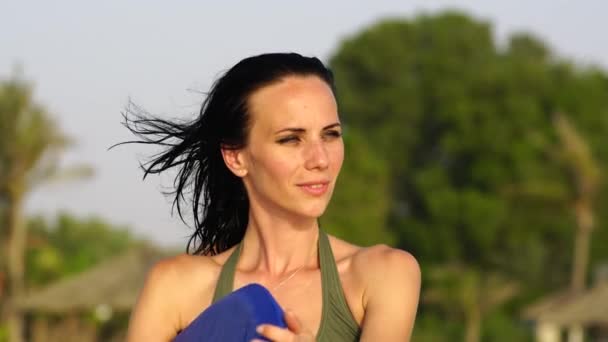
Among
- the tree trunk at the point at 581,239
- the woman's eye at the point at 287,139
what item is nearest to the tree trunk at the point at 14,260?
the tree trunk at the point at 581,239

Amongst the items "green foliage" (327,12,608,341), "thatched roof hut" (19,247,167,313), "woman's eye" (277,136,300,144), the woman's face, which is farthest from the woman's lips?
"green foliage" (327,12,608,341)

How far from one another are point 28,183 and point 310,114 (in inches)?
1658

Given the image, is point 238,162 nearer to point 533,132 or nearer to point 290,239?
point 290,239

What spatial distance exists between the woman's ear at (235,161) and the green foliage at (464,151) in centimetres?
5536

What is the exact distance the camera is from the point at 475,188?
64.2m

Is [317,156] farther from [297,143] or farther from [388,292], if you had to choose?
[388,292]

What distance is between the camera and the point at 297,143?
12.3 ft

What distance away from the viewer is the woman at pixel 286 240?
3.70 metres

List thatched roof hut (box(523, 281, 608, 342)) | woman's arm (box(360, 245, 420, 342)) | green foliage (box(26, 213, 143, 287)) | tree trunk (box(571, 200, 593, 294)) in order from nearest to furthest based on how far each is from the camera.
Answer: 1. woman's arm (box(360, 245, 420, 342))
2. thatched roof hut (box(523, 281, 608, 342))
3. tree trunk (box(571, 200, 593, 294))
4. green foliage (box(26, 213, 143, 287))

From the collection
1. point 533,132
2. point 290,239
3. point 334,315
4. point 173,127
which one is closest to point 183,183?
point 173,127

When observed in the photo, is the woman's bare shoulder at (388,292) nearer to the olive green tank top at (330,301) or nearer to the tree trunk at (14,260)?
the olive green tank top at (330,301)

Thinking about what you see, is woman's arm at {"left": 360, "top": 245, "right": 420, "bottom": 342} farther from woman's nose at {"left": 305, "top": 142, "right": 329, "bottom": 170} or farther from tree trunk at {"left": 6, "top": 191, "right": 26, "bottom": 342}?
tree trunk at {"left": 6, "top": 191, "right": 26, "bottom": 342}

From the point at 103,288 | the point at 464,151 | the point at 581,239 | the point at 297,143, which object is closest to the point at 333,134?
the point at 297,143

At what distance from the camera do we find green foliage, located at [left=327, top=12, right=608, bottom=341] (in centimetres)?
6209
